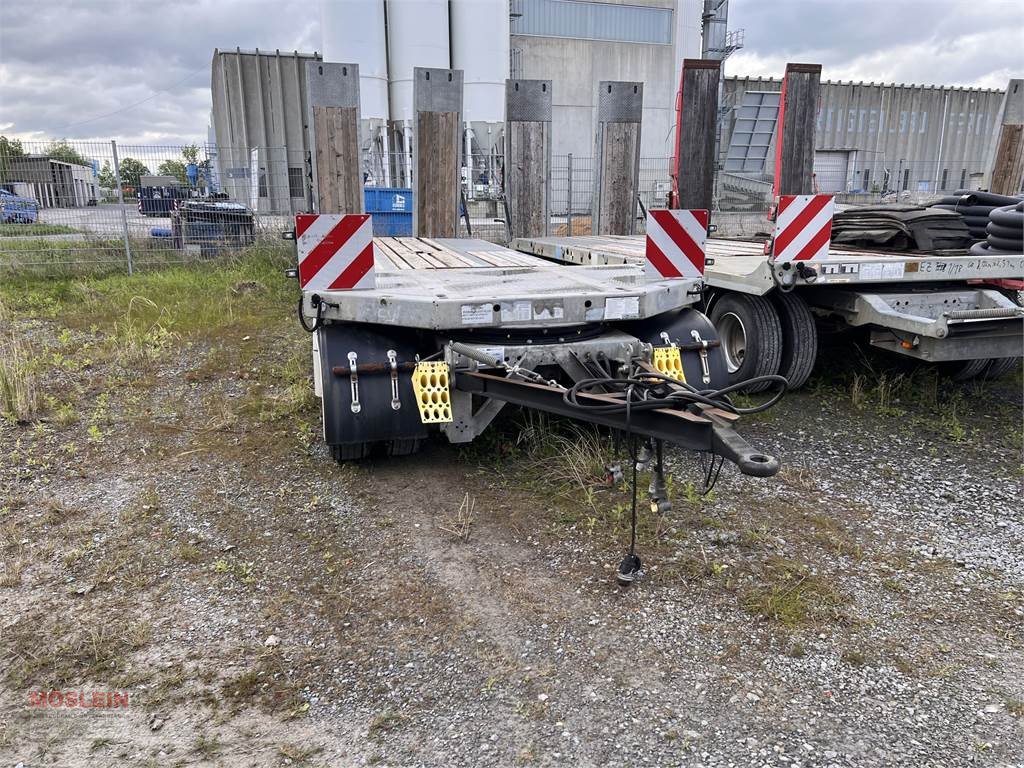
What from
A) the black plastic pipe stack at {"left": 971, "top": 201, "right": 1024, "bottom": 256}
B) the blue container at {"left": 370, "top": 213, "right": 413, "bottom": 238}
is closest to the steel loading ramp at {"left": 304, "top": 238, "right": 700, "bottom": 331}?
the black plastic pipe stack at {"left": 971, "top": 201, "right": 1024, "bottom": 256}

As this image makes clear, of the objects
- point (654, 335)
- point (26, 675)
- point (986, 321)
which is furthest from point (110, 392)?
point (986, 321)

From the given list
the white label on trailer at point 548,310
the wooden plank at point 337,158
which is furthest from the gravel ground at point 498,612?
the wooden plank at point 337,158

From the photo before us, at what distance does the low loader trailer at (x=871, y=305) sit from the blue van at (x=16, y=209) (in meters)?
10.5

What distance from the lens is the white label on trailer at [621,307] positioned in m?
4.08

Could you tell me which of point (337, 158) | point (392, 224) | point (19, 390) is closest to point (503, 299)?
point (19, 390)

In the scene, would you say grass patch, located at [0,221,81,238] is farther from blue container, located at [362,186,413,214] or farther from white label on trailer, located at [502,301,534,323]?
white label on trailer, located at [502,301,534,323]

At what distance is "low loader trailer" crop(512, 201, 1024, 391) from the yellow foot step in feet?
5.93

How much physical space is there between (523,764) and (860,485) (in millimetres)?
2820

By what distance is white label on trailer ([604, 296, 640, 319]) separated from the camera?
161 inches

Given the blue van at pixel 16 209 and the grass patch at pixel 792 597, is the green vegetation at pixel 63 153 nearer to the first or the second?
the blue van at pixel 16 209

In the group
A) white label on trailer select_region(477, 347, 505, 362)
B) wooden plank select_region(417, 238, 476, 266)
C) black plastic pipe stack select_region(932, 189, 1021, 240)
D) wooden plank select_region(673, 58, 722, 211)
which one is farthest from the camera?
wooden plank select_region(673, 58, 722, 211)

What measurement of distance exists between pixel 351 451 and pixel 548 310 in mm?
1389

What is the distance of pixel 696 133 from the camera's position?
7922 millimetres

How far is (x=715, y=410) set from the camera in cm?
294
